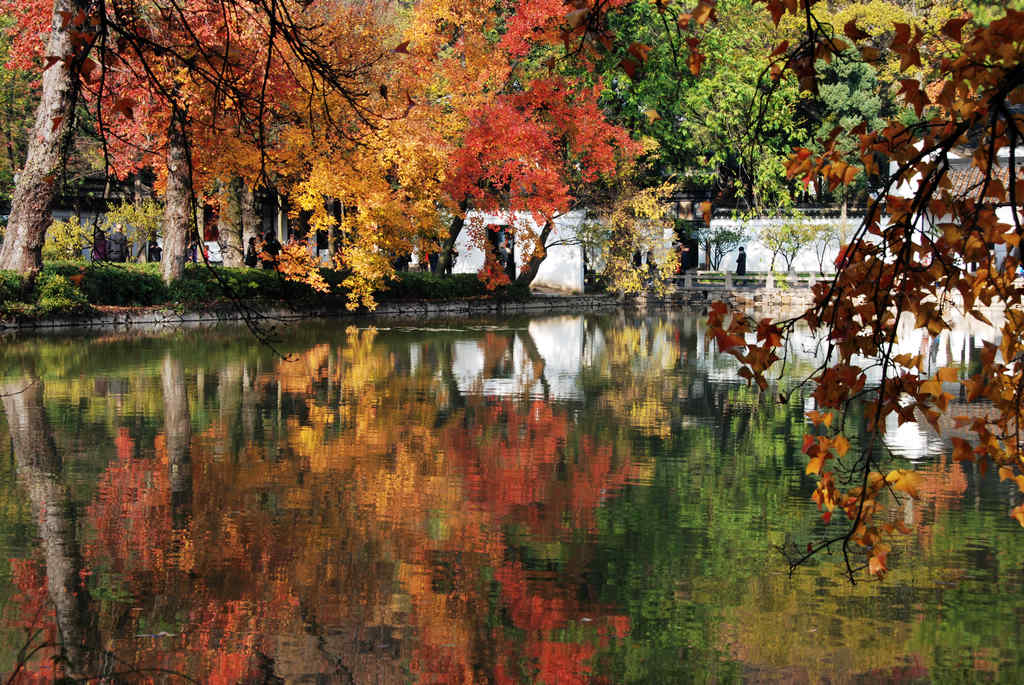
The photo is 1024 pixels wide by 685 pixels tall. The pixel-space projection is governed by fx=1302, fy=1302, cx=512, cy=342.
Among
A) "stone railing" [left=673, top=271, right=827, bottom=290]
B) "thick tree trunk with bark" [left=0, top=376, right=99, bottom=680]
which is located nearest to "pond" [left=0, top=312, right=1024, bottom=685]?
"thick tree trunk with bark" [left=0, top=376, right=99, bottom=680]

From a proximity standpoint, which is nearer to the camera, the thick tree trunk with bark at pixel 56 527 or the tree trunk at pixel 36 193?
the thick tree trunk with bark at pixel 56 527

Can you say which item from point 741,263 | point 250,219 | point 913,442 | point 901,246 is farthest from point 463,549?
point 741,263

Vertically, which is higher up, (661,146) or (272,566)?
(661,146)

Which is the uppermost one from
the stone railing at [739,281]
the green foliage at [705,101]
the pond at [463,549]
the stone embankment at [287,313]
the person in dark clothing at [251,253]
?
the green foliage at [705,101]

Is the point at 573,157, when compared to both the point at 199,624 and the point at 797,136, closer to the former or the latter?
the point at 797,136

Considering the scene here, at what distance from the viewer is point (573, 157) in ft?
140

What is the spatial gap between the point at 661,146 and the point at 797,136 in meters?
5.52

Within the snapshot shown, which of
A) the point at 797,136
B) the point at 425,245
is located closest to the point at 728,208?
the point at 797,136

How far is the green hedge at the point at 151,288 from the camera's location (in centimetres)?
2800

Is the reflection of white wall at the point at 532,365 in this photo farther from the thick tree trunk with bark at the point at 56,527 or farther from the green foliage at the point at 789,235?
the green foliage at the point at 789,235

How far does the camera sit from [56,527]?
27.7 ft

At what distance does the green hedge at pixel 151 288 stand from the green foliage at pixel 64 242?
23.8 ft

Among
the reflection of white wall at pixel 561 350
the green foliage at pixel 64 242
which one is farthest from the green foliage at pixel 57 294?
the green foliage at pixel 64 242

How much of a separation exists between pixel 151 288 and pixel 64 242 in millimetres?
9477
